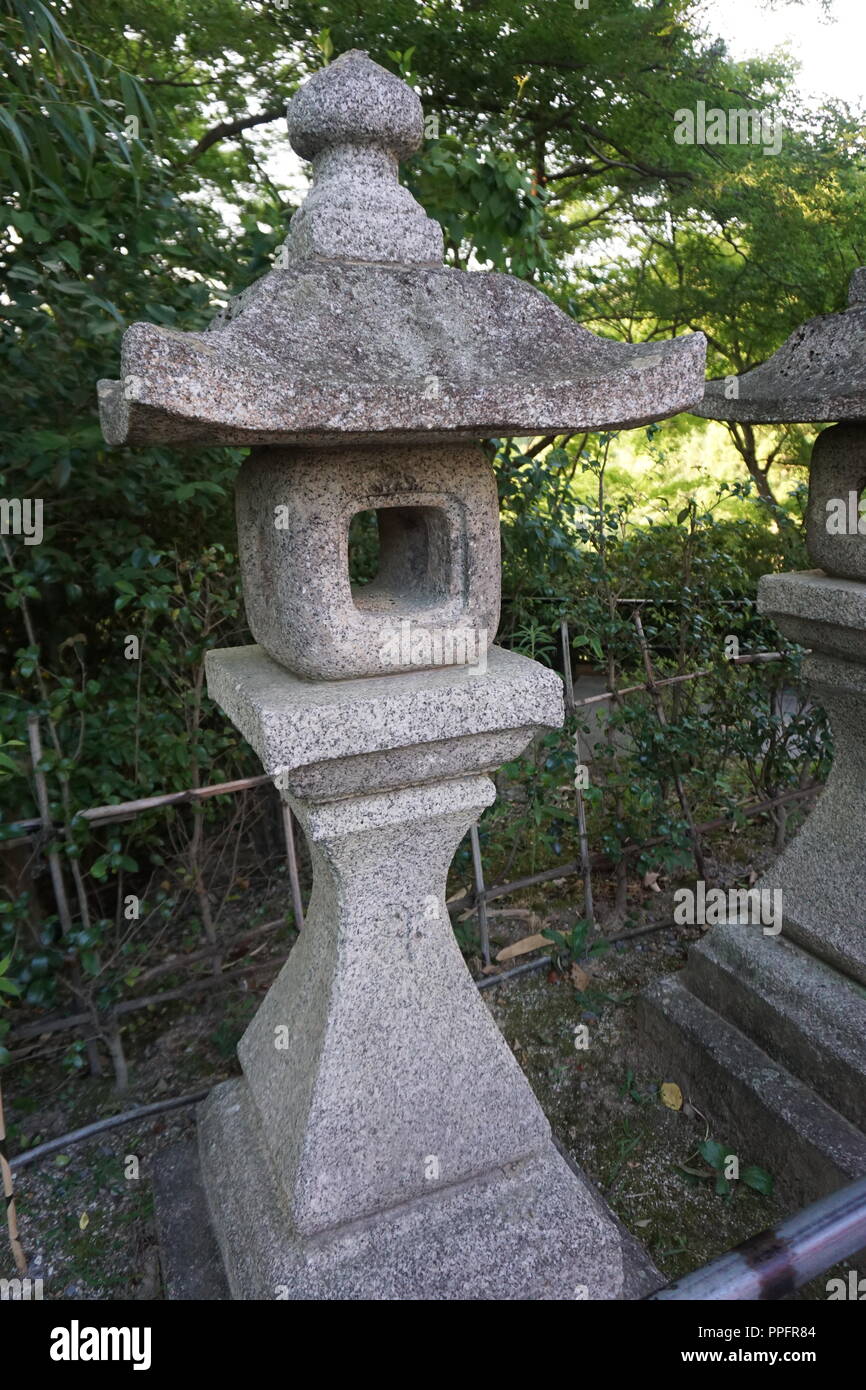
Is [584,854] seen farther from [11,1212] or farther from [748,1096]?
[11,1212]

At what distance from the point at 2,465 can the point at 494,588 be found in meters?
1.88

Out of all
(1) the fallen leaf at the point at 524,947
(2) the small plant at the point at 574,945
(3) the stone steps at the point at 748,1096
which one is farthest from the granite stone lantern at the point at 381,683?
(1) the fallen leaf at the point at 524,947

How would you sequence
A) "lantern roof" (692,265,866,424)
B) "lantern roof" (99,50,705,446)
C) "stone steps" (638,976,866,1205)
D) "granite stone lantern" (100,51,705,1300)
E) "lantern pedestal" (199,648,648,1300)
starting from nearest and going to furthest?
"lantern roof" (99,50,705,446) → "granite stone lantern" (100,51,705,1300) → "lantern pedestal" (199,648,648,1300) → "lantern roof" (692,265,866,424) → "stone steps" (638,976,866,1205)

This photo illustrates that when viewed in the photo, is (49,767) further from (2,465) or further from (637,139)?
(637,139)

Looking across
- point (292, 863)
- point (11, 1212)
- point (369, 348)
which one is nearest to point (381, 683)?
point (369, 348)

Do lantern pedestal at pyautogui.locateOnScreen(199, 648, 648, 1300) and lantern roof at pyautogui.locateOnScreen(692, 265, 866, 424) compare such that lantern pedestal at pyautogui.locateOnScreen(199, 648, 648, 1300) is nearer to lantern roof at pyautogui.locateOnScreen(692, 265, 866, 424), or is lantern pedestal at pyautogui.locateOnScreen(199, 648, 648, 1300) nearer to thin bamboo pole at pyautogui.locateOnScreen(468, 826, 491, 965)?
lantern roof at pyautogui.locateOnScreen(692, 265, 866, 424)

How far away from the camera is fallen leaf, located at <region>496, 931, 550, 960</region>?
146 inches

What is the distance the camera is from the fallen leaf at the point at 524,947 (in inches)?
146

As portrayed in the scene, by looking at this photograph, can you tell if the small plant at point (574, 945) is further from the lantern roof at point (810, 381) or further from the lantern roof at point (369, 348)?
the lantern roof at point (369, 348)

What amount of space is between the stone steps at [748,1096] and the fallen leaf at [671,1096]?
4 centimetres

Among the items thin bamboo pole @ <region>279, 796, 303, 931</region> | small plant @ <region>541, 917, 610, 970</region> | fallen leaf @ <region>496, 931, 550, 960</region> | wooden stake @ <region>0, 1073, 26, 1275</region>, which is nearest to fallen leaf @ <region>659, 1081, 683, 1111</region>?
small plant @ <region>541, 917, 610, 970</region>

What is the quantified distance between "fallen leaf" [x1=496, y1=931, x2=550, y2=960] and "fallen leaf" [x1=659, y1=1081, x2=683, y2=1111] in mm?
865

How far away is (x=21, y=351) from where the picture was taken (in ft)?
8.93

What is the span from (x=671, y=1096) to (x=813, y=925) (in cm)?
80
